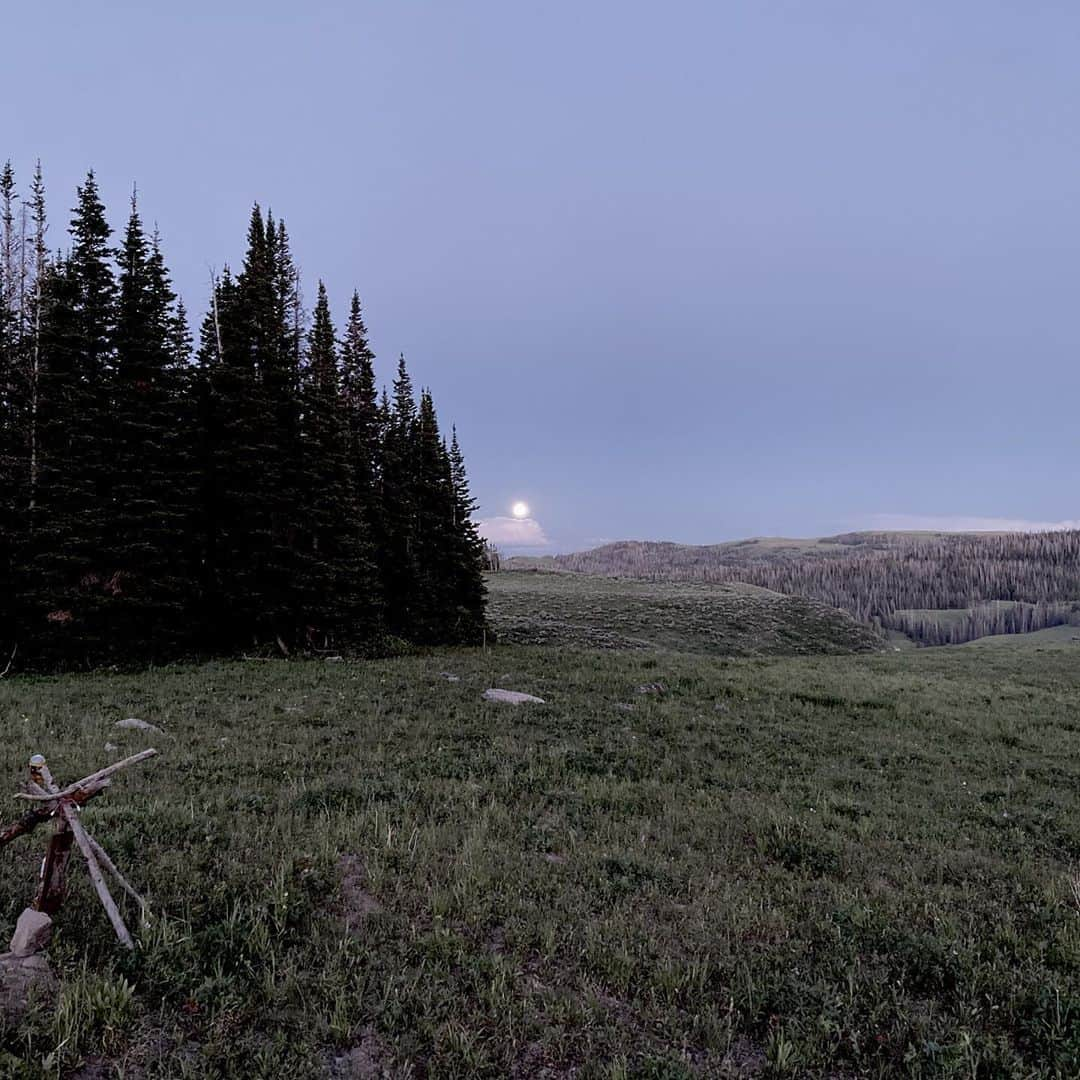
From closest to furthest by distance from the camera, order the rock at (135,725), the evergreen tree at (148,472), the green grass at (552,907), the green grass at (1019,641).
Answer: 1. the green grass at (552,907)
2. the rock at (135,725)
3. the evergreen tree at (148,472)
4. the green grass at (1019,641)

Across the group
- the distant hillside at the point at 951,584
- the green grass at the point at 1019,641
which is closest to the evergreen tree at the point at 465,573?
the green grass at the point at 1019,641

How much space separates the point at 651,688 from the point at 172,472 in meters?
20.7

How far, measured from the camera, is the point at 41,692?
1634cm

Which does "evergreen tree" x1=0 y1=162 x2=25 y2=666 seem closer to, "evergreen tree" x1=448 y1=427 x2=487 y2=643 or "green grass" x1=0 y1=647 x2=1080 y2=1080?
"green grass" x1=0 y1=647 x2=1080 y2=1080

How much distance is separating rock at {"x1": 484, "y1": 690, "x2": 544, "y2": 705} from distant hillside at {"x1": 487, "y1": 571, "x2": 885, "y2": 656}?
66.1 feet

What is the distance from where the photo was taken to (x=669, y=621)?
48344 mm

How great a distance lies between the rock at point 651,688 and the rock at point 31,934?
17715mm

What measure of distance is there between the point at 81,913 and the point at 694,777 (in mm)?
10005

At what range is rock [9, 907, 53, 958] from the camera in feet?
15.4

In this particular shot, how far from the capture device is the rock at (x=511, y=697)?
17589mm

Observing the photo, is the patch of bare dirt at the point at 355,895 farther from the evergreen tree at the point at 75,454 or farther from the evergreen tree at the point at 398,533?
the evergreen tree at the point at 398,533

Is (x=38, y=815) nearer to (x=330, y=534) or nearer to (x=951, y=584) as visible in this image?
(x=330, y=534)

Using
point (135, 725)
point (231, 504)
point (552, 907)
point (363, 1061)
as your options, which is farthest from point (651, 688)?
point (231, 504)

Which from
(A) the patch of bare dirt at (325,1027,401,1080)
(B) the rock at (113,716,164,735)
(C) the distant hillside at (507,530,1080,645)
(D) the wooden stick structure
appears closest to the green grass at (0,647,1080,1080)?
(A) the patch of bare dirt at (325,1027,401,1080)
